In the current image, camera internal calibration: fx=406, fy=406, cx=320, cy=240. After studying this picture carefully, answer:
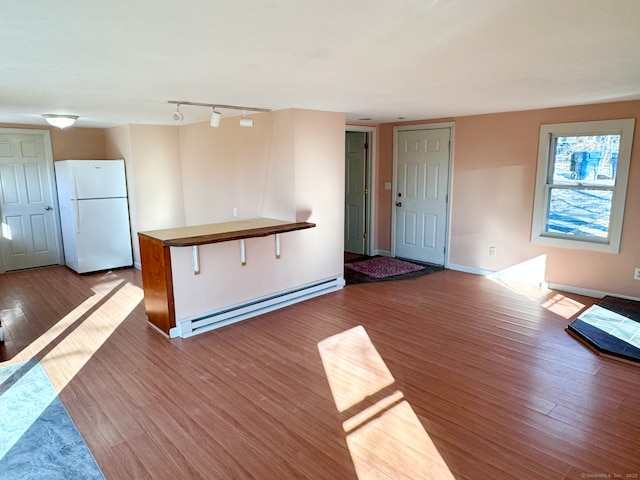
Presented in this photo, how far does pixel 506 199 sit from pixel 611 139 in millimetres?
1256

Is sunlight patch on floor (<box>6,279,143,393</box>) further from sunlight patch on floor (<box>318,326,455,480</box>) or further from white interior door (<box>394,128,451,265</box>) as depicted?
white interior door (<box>394,128,451,265</box>)

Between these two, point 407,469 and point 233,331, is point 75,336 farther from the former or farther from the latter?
point 407,469

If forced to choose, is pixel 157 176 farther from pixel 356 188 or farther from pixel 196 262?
pixel 356 188

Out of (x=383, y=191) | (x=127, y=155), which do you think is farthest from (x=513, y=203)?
(x=127, y=155)

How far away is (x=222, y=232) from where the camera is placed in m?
3.97

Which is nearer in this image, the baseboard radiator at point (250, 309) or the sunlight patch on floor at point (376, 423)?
the sunlight patch on floor at point (376, 423)

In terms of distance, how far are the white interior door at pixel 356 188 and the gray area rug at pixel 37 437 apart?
191 inches

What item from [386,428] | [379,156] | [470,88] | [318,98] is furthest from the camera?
[379,156]

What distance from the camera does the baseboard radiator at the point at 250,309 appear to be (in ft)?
12.5

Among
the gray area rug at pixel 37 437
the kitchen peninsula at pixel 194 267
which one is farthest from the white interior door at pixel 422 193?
the gray area rug at pixel 37 437

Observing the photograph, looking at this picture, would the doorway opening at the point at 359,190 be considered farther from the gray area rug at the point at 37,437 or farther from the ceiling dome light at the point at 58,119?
the gray area rug at the point at 37,437

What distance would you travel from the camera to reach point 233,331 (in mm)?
3910

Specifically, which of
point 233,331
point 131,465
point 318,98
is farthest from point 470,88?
point 131,465

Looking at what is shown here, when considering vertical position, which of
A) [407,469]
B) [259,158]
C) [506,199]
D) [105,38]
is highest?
[105,38]
